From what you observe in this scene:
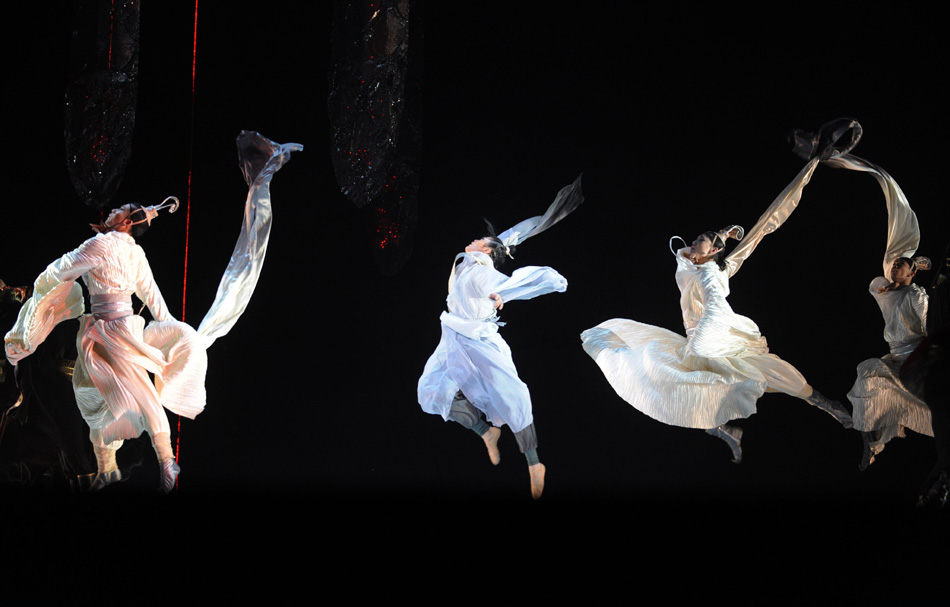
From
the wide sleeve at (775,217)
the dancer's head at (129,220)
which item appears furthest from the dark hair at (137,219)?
the wide sleeve at (775,217)

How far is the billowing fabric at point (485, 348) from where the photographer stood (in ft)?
13.6

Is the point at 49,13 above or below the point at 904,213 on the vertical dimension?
above

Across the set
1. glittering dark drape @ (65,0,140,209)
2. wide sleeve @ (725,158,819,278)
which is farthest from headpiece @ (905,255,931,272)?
glittering dark drape @ (65,0,140,209)

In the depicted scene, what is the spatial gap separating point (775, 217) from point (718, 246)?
0.92 feet

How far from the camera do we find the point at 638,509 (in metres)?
3.99

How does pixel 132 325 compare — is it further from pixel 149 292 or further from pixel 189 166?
pixel 189 166

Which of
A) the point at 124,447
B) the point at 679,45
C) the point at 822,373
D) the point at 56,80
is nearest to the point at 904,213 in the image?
the point at 822,373

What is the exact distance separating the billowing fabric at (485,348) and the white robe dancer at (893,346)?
1.37m

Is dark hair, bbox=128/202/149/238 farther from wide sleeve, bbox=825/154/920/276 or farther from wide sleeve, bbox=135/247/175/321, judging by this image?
wide sleeve, bbox=825/154/920/276

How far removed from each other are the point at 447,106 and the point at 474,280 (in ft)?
2.90

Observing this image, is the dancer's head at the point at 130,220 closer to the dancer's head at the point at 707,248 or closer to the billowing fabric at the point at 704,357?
the billowing fabric at the point at 704,357

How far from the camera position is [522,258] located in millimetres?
4262

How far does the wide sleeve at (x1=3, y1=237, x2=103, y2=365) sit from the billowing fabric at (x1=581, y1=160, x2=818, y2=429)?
246 centimetres

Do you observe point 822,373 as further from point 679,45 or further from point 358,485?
point 358,485
